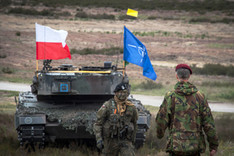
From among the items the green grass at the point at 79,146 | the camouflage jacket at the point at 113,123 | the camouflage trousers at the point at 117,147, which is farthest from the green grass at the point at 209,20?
the camouflage trousers at the point at 117,147

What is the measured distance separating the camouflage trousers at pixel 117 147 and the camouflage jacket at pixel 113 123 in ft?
0.24

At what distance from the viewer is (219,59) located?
31.1 meters

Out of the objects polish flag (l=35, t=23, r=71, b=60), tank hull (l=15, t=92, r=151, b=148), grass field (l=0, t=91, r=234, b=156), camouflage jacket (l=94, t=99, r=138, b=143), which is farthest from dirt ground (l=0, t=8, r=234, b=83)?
camouflage jacket (l=94, t=99, r=138, b=143)

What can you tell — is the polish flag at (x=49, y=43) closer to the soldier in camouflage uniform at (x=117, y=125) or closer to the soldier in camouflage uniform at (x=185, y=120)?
the soldier in camouflage uniform at (x=117, y=125)

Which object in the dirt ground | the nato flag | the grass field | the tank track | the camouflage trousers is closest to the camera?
the camouflage trousers

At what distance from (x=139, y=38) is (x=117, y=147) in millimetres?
31097

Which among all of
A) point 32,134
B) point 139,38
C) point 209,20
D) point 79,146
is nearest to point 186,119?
point 32,134

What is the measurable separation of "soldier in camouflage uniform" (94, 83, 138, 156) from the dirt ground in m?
17.7

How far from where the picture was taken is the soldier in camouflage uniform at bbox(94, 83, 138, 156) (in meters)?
6.17

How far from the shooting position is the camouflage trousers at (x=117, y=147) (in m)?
6.16

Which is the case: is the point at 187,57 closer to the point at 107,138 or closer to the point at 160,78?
the point at 160,78

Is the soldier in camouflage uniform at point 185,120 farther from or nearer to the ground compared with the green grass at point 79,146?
farther from the ground

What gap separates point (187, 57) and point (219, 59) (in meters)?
2.38

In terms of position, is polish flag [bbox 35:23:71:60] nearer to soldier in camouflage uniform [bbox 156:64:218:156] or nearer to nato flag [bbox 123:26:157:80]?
nato flag [bbox 123:26:157:80]
